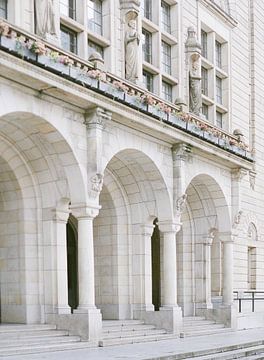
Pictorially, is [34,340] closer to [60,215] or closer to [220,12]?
[60,215]

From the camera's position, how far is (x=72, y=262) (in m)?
22.1

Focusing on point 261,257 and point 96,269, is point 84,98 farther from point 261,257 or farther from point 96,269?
point 261,257

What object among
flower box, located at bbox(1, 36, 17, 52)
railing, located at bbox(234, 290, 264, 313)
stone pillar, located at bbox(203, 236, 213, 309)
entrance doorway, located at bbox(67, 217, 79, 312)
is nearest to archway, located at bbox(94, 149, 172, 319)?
entrance doorway, located at bbox(67, 217, 79, 312)

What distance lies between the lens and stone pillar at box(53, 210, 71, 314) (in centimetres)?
1756

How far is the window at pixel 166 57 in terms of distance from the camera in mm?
23852

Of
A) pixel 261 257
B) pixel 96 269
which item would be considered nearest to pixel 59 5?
pixel 96 269

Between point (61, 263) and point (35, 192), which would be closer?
point (61, 263)

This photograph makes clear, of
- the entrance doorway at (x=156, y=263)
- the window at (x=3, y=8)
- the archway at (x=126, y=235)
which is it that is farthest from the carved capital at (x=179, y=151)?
the window at (x=3, y=8)

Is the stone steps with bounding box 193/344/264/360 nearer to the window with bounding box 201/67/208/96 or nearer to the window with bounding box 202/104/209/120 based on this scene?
the window with bounding box 202/104/209/120

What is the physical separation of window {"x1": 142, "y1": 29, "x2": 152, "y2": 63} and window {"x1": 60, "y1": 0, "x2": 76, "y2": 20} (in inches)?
145

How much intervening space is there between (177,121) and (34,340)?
25.9 feet

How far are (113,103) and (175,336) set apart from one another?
23.2ft

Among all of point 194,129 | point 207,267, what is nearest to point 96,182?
point 194,129

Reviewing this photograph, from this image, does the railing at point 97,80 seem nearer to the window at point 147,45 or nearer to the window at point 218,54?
the window at point 147,45
